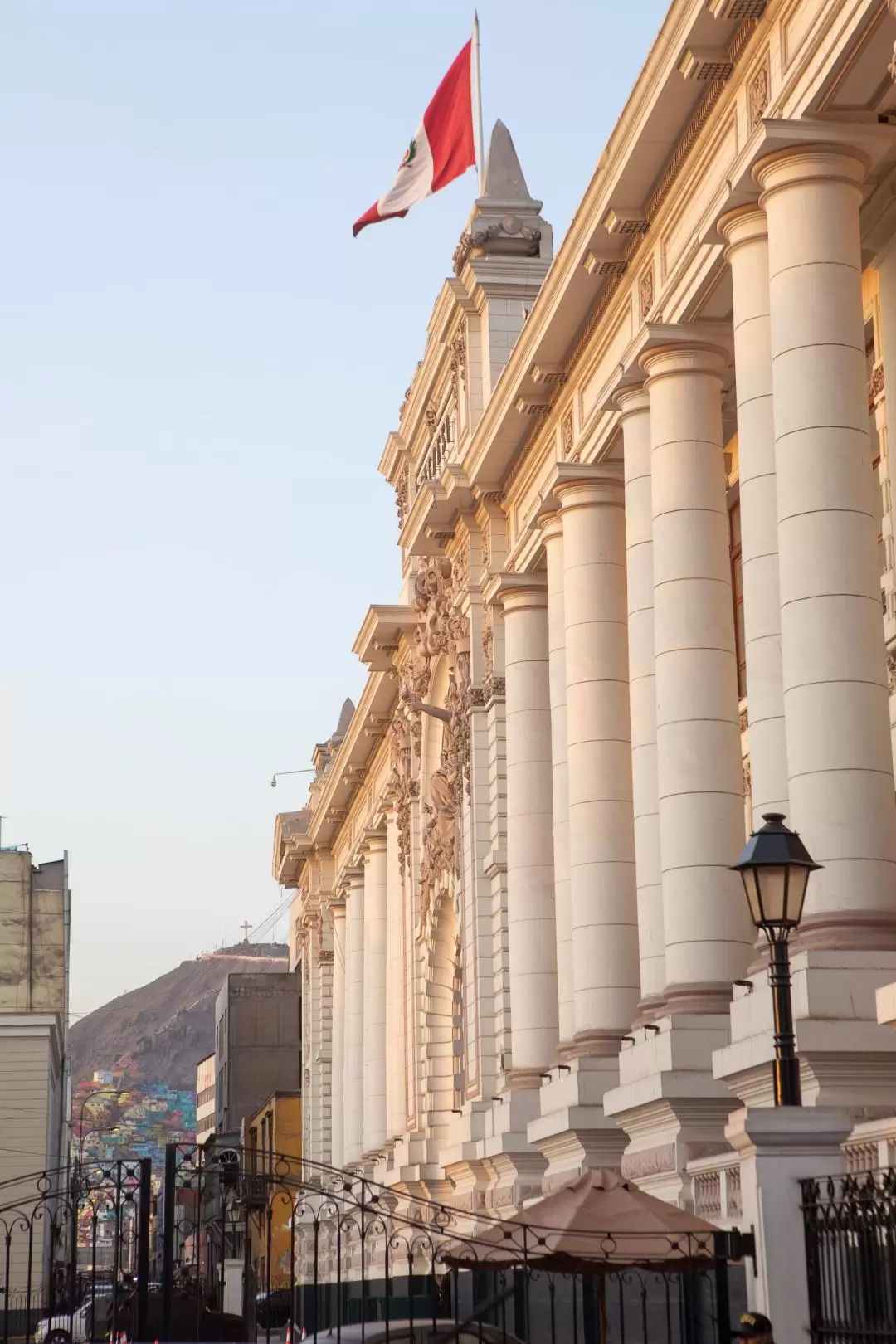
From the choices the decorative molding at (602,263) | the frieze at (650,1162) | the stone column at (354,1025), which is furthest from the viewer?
the stone column at (354,1025)

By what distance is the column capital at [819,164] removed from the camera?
66.7 ft

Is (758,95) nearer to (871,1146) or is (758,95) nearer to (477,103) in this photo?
(871,1146)

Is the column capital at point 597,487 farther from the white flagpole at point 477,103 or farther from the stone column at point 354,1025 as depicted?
the stone column at point 354,1025

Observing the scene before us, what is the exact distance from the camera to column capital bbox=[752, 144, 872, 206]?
2033 centimetres

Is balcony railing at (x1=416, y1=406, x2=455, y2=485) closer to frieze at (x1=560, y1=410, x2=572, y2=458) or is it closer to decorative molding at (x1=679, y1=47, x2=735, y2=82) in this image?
frieze at (x1=560, y1=410, x2=572, y2=458)

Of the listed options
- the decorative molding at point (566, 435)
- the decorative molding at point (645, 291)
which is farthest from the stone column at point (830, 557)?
the decorative molding at point (566, 435)

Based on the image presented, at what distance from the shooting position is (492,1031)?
3450 cm

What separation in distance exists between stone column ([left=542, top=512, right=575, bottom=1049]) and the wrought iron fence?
1687 centimetres

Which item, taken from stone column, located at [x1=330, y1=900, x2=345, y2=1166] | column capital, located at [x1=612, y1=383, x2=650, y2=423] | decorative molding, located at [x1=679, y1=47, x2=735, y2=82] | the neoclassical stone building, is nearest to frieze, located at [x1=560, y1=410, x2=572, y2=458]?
the neoclassical stone building

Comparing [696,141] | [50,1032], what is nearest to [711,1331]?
[696,141]

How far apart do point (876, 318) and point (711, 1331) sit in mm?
12228

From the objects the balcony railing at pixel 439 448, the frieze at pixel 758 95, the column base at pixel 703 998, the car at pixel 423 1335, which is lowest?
the car at pixel 423 1335

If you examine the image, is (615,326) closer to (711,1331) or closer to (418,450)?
(711,1331)

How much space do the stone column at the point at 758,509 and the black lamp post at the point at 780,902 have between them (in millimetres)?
6502
